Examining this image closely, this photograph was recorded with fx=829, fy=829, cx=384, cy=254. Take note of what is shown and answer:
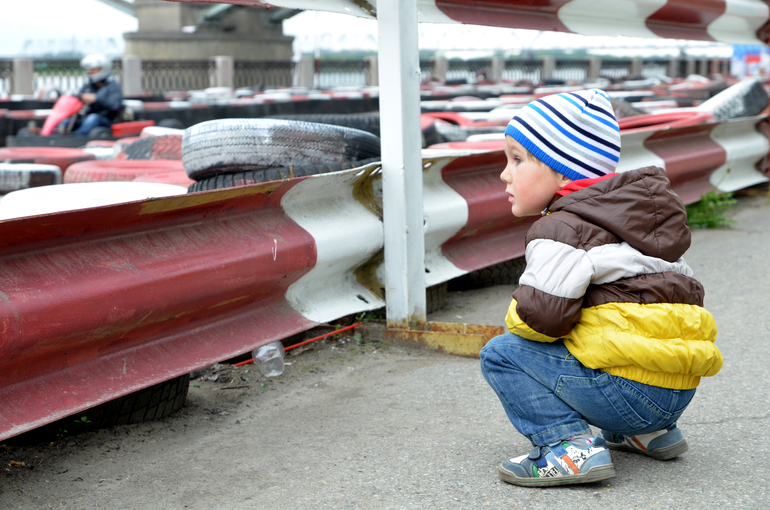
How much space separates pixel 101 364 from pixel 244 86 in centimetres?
3352

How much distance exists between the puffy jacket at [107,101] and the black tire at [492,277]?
8.60 meters

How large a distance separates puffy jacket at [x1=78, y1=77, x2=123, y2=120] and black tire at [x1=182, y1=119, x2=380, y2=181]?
8648 mm

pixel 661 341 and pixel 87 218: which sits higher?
pixel 87 218

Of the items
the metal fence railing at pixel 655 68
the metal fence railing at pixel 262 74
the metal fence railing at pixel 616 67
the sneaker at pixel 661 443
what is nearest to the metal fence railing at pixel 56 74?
the metal fence railing at pixel 262 74

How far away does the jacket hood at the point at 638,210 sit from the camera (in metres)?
1.89

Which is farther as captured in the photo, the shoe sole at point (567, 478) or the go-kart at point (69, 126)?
the go-kart at point (69, 126)

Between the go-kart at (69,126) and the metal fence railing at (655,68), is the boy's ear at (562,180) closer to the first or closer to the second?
the go-kart at (69,126)

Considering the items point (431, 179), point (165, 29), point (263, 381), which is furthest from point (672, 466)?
point (165, 29)

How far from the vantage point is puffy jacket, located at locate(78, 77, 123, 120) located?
11430 mm

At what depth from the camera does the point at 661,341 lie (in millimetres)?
1891

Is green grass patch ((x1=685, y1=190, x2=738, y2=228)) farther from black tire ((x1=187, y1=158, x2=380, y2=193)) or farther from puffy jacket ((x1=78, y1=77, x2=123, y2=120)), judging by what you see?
puffy jacket ((x1=78, y1=77, x2=123, y2=120))

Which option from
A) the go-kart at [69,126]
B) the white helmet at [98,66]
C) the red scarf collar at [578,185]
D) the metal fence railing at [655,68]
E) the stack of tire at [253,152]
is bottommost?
the red scarf collar at [578,185]

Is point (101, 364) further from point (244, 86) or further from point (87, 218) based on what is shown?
point (244, 86)

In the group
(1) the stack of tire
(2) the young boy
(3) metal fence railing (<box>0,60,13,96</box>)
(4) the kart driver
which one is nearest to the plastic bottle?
(1) the stack of tire
